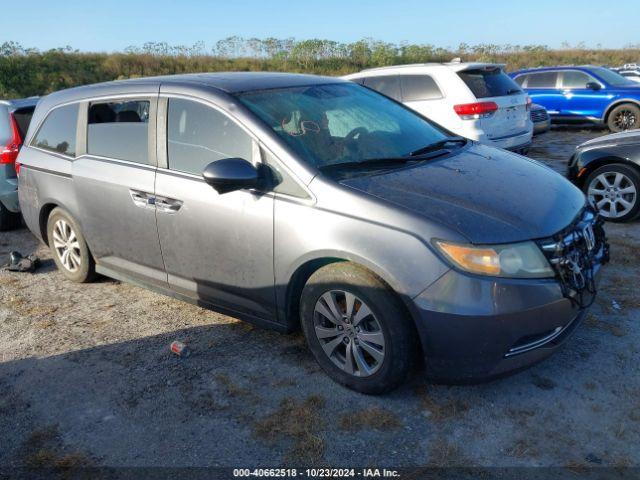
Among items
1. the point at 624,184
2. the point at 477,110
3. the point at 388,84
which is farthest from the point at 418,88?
the point at 624,184

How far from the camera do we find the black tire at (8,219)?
6.75m

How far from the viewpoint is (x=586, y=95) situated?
515 inches

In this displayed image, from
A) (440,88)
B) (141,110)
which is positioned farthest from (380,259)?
(440,88)

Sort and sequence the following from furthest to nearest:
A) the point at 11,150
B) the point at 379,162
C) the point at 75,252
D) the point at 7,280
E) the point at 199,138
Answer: the point at 11,150 → the point at 7,280 → the point at 75,252 → the point at 199,138 → the point at 379,162

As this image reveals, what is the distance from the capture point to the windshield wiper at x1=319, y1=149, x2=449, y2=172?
3358 mm

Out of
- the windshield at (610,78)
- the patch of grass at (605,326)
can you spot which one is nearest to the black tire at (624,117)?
the windshield at (610,78)

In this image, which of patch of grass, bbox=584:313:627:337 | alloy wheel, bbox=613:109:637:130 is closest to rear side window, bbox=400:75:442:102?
patch of grass, bbox=584:313:627:337

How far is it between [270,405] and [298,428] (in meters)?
0.28

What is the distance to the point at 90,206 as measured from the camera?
441cm

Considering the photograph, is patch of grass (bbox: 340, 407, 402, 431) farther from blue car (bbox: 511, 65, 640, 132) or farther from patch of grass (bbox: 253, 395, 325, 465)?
blue car (bbox: 511, 65, 640, 132)

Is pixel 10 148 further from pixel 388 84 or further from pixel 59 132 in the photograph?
pixel 388 84

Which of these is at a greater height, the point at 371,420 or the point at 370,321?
the point at 370,321

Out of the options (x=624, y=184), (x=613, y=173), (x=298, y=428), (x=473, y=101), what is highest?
(x=473, y=101)

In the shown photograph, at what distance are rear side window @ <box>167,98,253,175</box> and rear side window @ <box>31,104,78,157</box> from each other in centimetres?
128
